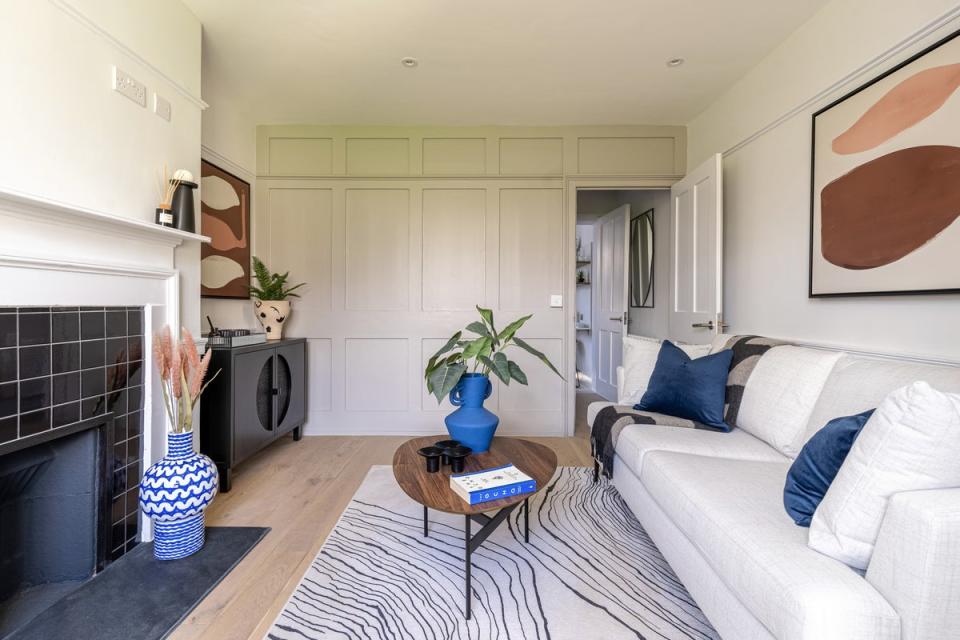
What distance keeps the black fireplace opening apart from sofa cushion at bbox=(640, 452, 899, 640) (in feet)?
7.10

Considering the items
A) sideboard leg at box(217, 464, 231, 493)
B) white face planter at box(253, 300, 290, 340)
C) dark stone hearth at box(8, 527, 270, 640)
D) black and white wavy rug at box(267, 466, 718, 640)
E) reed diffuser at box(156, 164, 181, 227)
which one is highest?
reed diffuser at box(156, 164, 181, 227)

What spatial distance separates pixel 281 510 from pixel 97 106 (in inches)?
77.1

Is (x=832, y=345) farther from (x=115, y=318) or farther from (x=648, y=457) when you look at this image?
(x=115, y=318)

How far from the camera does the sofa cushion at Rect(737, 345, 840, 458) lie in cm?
165

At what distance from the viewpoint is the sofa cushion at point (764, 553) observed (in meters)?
0.82

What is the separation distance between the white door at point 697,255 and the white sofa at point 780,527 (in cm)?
77

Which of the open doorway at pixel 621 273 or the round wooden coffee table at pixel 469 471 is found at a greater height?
the open doorway at pixel 621 273

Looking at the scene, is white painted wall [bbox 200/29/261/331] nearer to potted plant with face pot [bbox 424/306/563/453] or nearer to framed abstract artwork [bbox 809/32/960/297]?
potted plant with face pot [bbox 424/306/563/453]

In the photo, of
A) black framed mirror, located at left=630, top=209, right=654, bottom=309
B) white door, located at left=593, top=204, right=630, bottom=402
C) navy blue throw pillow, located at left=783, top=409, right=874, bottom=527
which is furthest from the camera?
white door, located at left=593, top=204, right=630, bottom=402

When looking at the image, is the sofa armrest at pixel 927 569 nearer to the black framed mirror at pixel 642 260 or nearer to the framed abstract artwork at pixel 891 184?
the framed abstract artwork at pixel 891 184

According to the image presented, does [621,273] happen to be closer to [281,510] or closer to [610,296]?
[610,296]

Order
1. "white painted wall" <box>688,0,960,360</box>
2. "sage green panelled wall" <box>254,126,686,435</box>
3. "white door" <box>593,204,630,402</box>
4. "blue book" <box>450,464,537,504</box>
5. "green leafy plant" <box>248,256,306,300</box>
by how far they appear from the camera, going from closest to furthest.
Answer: "blue book" <box>450,464,537,504</box>, "white painted wall" <box>688,0,960,360</box>, "green leafy plant" <box>248,256,306,300</box>, "sage green panelled wall" <box>254,126,686,435</box>, "white door" <box>593,204,630,402</box>

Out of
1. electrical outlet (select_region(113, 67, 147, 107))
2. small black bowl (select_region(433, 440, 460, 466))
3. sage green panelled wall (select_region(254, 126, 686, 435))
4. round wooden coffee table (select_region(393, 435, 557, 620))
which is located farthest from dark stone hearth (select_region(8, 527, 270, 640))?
electrical outlet (select_region(113, 67, 147, 107))

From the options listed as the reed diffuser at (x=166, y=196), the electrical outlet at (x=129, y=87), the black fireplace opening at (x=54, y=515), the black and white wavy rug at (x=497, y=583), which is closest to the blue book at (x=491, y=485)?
the black and white wavy rug at (x=497, y=583)
